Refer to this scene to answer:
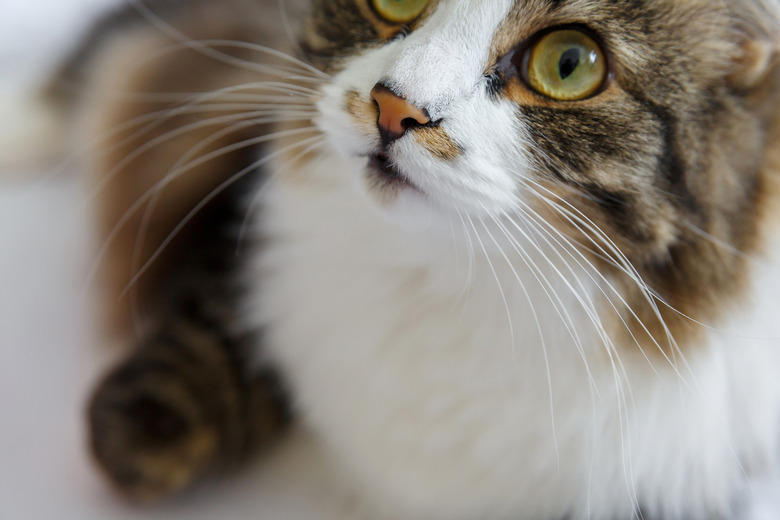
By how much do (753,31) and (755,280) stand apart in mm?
231

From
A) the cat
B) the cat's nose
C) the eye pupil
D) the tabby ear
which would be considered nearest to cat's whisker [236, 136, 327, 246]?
the cat

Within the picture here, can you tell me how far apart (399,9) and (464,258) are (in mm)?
247

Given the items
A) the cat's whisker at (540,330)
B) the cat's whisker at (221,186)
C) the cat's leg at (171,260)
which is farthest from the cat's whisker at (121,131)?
the cat's whisker at (540,330)

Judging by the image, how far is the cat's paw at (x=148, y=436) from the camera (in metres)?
0.76

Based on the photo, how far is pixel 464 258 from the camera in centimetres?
64

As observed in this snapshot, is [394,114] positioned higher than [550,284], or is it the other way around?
[394,114]

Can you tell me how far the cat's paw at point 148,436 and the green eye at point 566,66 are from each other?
537mm

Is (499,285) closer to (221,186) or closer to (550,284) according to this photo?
(550,284)

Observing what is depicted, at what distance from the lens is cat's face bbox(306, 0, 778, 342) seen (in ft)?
1.77

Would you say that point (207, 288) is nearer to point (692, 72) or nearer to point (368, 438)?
point (368, 438)

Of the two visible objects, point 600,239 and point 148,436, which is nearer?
point 600,239

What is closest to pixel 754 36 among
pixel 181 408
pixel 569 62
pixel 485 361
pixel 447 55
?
pixel 569 62

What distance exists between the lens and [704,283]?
626 mm

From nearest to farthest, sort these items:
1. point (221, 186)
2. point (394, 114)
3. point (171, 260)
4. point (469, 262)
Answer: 1. point (394, 114)
2. point (469, 262)
3. point (221, 186)
4. point (171, 260)
